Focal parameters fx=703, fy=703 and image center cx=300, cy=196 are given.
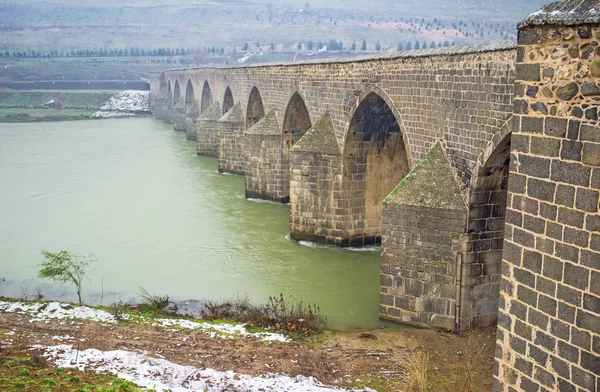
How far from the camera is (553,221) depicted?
215 inches

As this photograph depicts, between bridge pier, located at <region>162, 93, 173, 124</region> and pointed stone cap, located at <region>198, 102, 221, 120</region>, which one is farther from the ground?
pointed stone cap, located at <region>198, 102, 221, 120</region>

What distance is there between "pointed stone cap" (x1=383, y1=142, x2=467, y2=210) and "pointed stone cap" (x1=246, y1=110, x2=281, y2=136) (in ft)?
32.9

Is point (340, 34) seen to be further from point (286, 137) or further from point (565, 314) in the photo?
point (565, 314)

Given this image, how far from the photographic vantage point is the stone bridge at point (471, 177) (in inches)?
206

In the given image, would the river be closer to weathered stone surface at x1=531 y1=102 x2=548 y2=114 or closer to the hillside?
weathered stone surface at x1=531 y1=102 x2=548 y2=114

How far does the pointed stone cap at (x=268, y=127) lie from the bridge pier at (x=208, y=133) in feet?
34.6

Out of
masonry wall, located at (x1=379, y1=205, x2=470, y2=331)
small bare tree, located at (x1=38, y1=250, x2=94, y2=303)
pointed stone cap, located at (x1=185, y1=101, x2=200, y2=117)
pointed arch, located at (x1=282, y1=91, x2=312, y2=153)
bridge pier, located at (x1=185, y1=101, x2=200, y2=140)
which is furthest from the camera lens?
pointed stone cap, located at (x1=185, y1=101, x2=200, y2=117)

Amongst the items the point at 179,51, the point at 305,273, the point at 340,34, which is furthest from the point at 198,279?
the point at 340,34

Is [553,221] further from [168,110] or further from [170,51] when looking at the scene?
[170,51]

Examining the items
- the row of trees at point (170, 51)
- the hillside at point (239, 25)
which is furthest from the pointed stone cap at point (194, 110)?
the hillside at point (239, 25)

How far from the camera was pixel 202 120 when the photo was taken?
31.4 m

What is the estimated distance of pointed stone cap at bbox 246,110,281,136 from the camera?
20656 millimetres

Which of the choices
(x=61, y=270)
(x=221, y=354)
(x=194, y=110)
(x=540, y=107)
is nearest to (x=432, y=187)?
(x=221, y=354)

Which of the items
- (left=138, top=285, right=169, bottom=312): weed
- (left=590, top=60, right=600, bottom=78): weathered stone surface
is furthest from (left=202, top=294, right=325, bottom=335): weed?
(left=590, top=60, right=600, bottom=78): weathered stone surface
